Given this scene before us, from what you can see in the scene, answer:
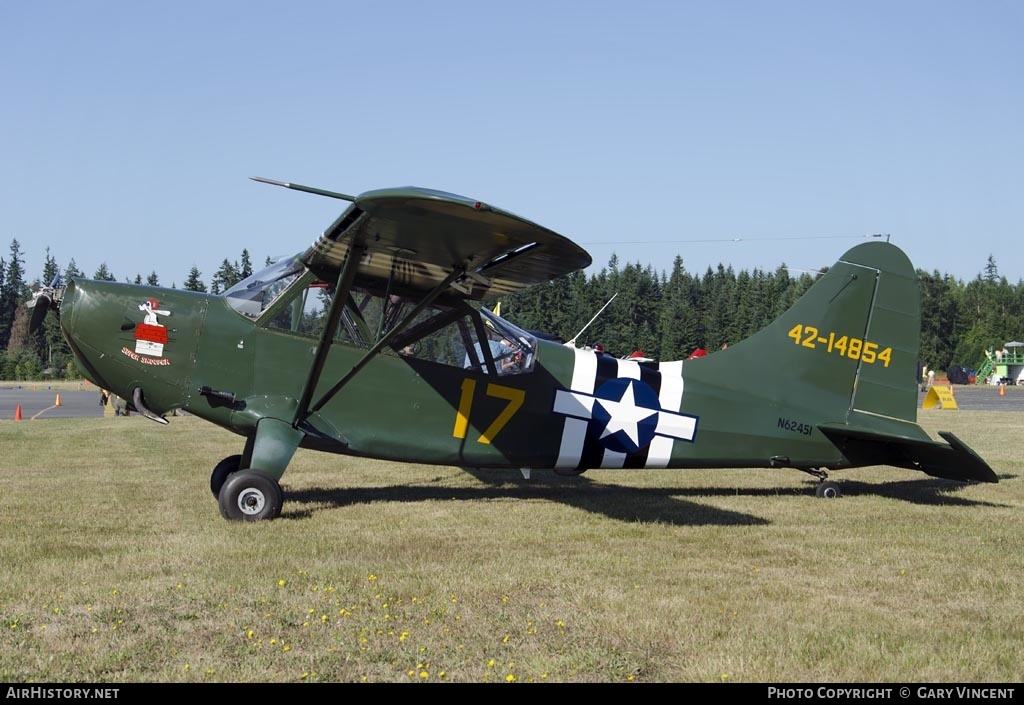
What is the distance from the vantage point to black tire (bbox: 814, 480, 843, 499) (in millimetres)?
10039

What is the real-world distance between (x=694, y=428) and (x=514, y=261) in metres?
3.13

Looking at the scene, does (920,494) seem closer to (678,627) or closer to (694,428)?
(694,428)

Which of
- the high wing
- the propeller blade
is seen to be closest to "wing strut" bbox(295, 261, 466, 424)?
the high wing

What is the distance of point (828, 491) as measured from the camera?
1006 centimetres

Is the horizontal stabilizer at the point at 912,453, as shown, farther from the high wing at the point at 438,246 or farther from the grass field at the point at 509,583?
the high wing at the point at 438,246

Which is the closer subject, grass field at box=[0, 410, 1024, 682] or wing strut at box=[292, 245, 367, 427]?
grass field at box=[0, 410, 1024, 682]

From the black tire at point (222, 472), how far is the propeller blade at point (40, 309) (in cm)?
233

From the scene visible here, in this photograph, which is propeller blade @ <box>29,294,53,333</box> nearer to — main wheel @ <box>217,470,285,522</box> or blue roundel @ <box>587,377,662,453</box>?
main wheel @ <box>217,470,285,522</box>

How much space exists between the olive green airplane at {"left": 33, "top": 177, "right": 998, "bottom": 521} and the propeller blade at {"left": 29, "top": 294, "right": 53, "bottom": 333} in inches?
0.8

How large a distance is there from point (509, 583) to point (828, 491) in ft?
18.2

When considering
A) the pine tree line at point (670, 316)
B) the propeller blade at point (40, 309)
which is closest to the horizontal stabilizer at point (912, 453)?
the propeller blade at point (40, 309)

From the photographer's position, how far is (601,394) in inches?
384

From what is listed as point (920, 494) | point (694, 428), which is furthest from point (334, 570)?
point (920, 494)
